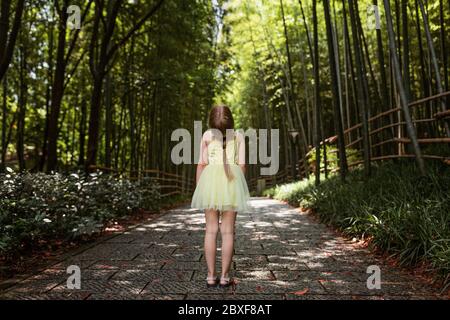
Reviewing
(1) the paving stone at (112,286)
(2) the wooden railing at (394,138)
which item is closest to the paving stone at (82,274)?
(1) the paving stone at (112,286)

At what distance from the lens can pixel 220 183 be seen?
246 centimetres

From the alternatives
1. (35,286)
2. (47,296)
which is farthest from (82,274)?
(47,296)

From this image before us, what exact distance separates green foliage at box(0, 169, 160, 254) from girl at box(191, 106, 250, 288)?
4.82 feet

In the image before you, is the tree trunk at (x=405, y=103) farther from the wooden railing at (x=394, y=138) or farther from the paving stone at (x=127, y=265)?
the paving stone at (x=127, y=265)

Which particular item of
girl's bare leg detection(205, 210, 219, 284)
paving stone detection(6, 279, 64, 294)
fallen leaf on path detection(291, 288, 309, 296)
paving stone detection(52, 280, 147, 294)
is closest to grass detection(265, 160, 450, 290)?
fallen leaf on path detection(291, 288, 309, 296)

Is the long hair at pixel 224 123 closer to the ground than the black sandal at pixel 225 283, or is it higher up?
higher up

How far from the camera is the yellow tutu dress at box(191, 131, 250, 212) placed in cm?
242

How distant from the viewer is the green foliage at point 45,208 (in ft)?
10.4

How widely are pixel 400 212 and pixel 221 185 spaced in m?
1.88

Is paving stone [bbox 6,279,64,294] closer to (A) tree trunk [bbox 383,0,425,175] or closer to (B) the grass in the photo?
(B) the grass

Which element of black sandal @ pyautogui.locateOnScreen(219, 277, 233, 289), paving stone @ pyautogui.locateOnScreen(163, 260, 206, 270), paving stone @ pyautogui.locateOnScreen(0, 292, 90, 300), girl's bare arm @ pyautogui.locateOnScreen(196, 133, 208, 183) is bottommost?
paving stone @ pyautogui.locateOnScreen(163, 260, 206, 270)

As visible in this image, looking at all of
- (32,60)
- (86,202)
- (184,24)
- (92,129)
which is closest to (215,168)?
(86,202)

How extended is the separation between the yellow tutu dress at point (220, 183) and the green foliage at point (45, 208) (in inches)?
58.2

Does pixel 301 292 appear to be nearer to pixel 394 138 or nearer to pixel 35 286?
pixel 35 286
